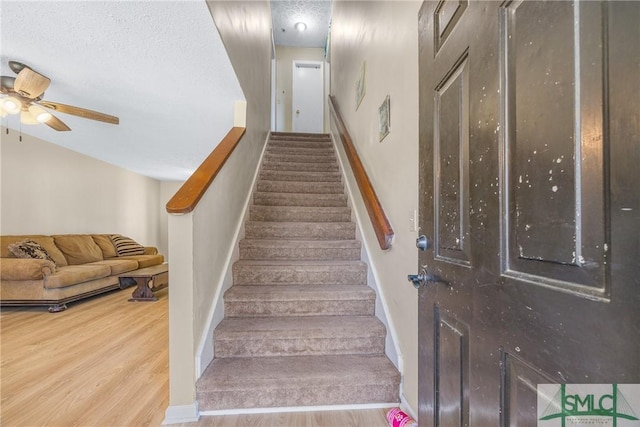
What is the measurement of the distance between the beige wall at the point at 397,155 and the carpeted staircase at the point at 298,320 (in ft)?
0.57

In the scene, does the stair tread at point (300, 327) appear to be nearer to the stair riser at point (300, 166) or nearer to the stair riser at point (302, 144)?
the stair riser at point (300, 166)

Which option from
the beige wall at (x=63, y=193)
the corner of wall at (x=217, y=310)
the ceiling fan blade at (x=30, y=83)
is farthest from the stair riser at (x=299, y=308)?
the beige wall at (x=63, y=193)

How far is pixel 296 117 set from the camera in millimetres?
6324

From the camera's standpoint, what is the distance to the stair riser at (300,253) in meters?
2.35

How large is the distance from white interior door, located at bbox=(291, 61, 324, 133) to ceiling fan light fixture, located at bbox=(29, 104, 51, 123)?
4.45m

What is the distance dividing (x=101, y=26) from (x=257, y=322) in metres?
1.88

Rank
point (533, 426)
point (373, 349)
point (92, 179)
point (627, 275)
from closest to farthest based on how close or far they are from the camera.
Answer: point (627, 275) < point (533, 426) < point (373, 349) < point (92, 179)

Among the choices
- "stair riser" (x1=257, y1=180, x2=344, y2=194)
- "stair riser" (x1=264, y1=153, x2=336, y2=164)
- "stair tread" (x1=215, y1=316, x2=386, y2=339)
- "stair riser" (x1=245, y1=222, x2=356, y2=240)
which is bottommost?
"stair tread" (x1=215, y1=316, x2=386, y2=339)

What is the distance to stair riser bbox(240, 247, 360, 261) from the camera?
2.35 m

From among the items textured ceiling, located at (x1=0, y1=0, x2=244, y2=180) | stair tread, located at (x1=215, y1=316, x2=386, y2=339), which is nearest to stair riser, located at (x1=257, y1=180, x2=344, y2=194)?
textured ceiling, located at (x1=0, y1=0, x2=244, y2=180)

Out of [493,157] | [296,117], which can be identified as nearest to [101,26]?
[493,157]

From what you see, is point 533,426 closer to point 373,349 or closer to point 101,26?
point 373,349

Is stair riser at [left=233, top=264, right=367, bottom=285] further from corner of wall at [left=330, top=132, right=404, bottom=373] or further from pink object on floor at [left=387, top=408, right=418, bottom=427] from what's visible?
pink object on floor at [left=387, top=408, right=418, bottom=427]

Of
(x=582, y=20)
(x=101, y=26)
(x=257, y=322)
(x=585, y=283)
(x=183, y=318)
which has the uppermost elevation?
(x=101, y=26)
